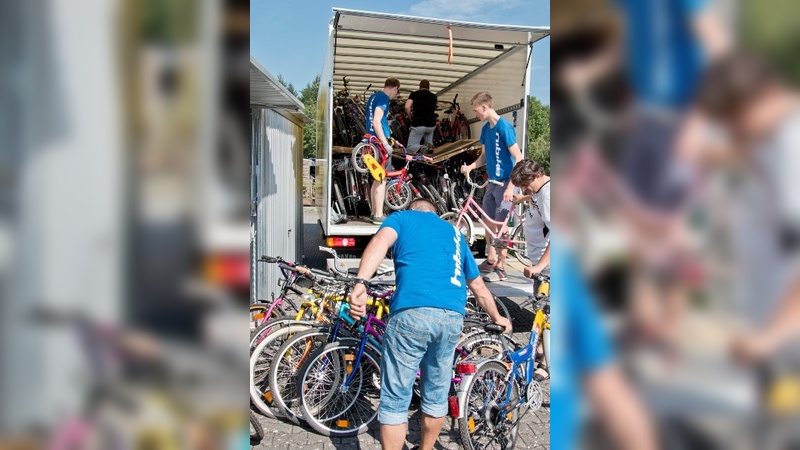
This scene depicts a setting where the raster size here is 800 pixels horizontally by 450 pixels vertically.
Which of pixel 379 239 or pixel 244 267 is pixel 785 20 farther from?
pixel 379 239

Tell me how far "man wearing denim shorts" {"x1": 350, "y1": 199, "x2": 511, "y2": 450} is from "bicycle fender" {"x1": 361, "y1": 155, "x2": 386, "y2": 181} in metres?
4.02

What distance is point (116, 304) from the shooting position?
1.02 meters

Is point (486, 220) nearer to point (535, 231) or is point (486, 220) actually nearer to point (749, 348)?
point (535, 231)

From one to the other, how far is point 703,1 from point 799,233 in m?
0.42

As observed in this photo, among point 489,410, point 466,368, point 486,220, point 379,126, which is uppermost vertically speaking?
point 379,126

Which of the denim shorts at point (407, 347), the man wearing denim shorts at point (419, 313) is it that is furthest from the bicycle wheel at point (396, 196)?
the denim shorts at point (407, 347)

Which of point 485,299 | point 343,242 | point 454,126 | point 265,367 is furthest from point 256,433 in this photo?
point 454,126

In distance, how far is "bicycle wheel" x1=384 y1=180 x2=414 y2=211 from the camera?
324 inches

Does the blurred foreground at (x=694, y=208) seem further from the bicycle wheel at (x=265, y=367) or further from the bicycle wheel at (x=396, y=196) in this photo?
the bicycle wheel at (x=396, y=196)

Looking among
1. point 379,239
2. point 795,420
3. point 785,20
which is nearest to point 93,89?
point 785,20

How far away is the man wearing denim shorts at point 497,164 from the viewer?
6.64 m

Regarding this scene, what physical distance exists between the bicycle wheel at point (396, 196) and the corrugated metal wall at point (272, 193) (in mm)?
1460

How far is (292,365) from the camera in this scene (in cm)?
438

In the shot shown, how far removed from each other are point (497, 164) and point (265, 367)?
3.79 metres
